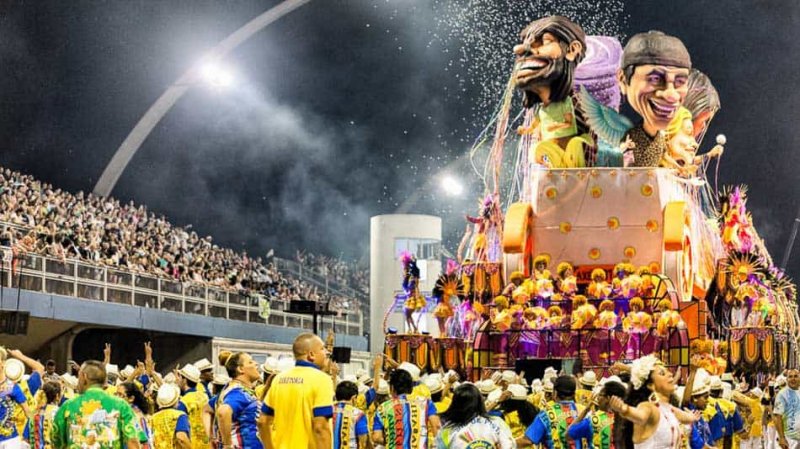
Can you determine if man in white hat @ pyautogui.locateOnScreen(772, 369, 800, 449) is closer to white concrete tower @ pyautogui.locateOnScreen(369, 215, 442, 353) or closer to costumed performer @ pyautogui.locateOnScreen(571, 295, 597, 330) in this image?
costumed performer @ pyautogui.locateOnScreen(571, 295, 597, 330)

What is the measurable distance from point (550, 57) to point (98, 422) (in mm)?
24737

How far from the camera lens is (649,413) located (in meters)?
8.22

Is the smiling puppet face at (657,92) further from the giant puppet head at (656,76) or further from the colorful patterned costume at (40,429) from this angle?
the colorful patterned costume at (40,429)

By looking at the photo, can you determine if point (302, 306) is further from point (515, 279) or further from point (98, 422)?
point (98, 422)

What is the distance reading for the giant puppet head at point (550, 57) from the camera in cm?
3259

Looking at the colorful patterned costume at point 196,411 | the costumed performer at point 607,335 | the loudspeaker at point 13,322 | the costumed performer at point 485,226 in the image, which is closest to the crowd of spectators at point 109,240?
the loudspeaker at point 13,322

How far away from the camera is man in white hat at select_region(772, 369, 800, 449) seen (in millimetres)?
16031

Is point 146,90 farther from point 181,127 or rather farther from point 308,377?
point 308,377

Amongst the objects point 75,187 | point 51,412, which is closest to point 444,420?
point 51,412

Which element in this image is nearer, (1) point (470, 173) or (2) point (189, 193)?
(2) point (189, 193)

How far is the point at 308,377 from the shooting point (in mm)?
9703

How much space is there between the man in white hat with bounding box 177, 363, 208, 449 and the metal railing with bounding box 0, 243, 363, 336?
11919 millimetres

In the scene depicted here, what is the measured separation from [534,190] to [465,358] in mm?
4429

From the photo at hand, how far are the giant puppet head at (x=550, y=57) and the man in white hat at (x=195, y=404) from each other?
20.5 m
